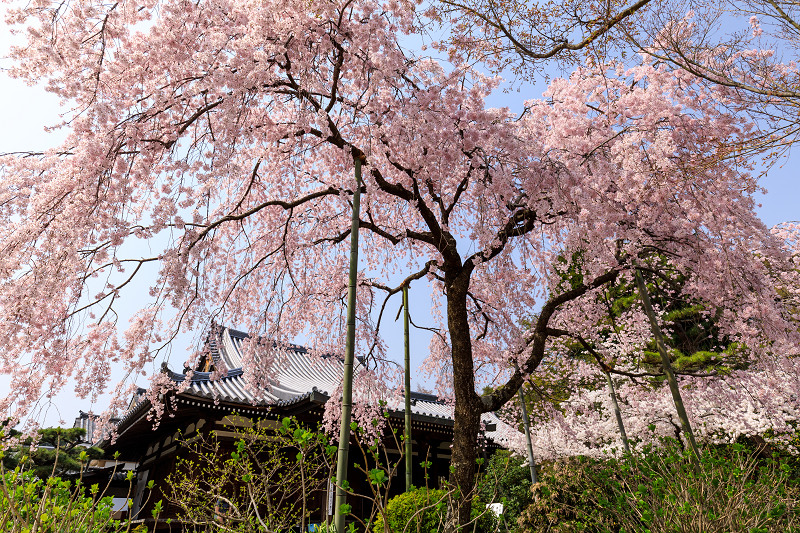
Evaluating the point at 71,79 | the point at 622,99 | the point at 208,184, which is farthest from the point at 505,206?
the point at 71,79

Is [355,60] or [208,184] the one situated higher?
[355,60]

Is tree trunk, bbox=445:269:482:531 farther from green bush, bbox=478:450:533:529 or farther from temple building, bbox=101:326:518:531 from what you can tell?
green bush, bbox=478:450:533:529

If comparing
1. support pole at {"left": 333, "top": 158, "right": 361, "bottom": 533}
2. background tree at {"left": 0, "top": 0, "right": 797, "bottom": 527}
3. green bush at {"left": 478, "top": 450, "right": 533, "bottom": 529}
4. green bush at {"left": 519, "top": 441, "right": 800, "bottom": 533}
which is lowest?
green bush at {"left": 478, "top": 450, "right": 533, "bottom": 529}

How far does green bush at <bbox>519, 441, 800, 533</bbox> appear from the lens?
10.3ft

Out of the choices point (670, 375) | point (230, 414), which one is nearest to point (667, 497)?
point (670, 375)

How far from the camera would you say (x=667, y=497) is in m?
3.40

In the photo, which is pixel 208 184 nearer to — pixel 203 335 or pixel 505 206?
pixel 203 335

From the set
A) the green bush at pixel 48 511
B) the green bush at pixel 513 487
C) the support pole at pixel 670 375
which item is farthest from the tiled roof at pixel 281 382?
the support pole at pixel 670 375

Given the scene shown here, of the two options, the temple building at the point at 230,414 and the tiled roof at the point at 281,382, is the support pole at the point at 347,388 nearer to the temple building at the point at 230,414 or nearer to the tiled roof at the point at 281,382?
the temple building at the point at 230,414

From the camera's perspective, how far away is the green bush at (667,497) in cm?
315

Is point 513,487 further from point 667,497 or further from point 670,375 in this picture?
point 667,497

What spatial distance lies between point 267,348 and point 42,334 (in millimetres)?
3133

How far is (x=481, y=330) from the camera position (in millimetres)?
8562

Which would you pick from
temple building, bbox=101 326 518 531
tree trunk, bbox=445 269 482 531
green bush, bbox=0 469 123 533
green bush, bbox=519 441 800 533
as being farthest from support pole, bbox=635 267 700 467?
green bush, bbox=0 469 123 533
